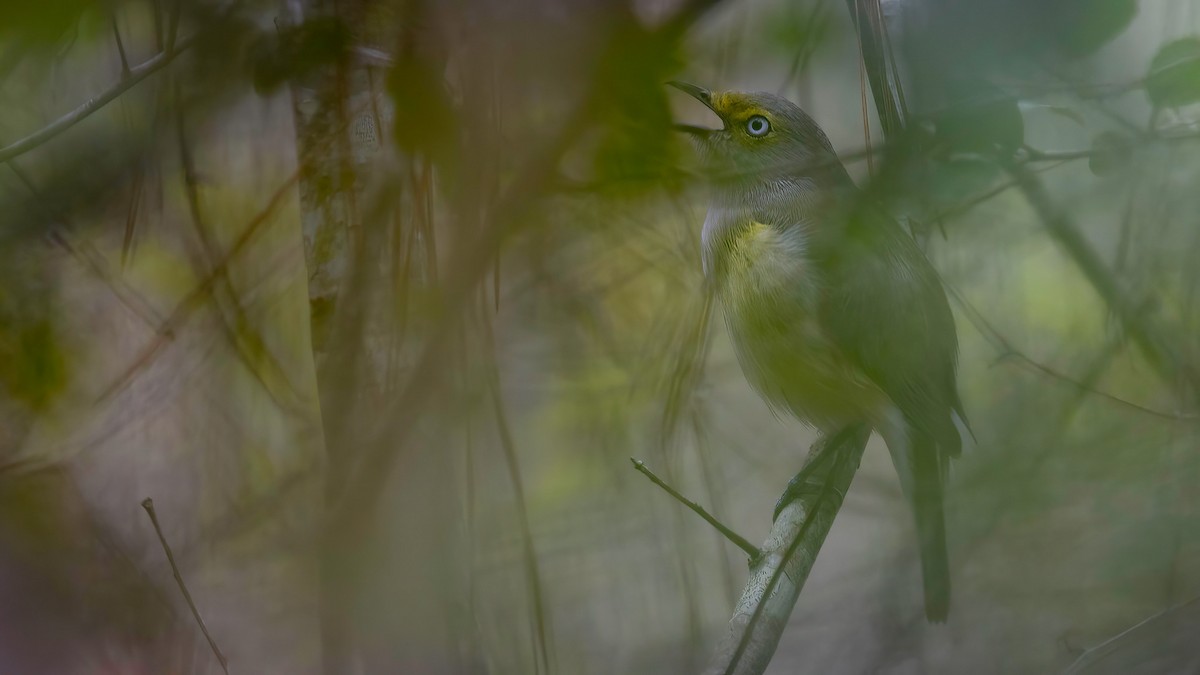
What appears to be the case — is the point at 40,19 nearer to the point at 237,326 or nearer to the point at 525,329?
the point at 237,326

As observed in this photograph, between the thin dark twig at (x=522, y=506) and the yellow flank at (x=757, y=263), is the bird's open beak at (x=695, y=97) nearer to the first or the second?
the yellow flank at (x=757, y=263)

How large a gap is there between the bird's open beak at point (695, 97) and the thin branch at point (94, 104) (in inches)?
20.7

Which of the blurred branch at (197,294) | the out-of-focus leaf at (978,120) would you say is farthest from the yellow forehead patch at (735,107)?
the blurred branch at (197,294)

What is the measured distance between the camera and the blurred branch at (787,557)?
30.3 inches

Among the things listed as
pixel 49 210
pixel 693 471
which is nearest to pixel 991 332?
pixel 693 471

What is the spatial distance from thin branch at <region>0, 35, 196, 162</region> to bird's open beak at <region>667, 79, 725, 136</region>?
0.53 meters

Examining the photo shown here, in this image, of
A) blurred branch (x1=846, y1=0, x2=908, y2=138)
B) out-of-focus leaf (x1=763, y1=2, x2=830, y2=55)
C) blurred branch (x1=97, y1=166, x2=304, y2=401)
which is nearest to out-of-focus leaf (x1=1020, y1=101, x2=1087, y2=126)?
blurred branch (x1=846, y1=0, x2=908, y2=138)

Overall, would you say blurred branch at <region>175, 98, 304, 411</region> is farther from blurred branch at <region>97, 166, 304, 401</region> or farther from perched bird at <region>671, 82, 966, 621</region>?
perched bird at <region>671, 82, 966, 621</region>

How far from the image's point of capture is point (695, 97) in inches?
38.5

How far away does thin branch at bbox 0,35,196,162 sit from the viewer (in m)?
0.98

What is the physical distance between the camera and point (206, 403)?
3.47 ft

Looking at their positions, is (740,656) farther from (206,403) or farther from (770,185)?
(206,403)

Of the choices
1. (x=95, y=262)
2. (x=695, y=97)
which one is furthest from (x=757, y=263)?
(x=95, y=262)

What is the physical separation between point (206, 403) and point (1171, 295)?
102 centimetres
